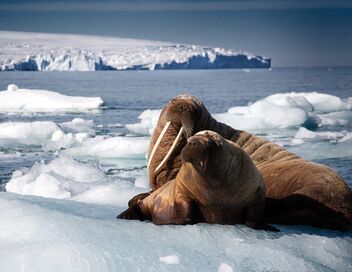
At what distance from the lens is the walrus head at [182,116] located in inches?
181

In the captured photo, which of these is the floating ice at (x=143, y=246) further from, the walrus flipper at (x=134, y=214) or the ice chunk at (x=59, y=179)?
the ice chunk at (x=59, y=179)

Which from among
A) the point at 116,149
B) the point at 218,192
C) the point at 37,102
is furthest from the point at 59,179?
the point at 37,102

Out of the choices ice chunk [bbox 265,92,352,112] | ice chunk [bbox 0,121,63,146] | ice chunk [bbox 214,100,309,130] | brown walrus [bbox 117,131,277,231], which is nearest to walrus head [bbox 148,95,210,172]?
brown walrus [bbox 117,131,277,231]

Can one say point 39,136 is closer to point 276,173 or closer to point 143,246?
point 276,173

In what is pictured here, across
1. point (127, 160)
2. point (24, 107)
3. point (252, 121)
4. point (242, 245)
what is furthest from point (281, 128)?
point (242, 245)

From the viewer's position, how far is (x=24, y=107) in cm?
2473

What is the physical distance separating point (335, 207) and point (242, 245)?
3.43 feet

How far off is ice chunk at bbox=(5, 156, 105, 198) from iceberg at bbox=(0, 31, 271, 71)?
56.4 m

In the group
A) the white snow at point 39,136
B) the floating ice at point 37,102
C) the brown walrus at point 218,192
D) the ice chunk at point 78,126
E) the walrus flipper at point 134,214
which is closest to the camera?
the brown walrus at point 218,192

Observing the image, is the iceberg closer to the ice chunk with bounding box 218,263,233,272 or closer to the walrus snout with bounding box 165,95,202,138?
the walrus snout with bounding box 165,95,202,138

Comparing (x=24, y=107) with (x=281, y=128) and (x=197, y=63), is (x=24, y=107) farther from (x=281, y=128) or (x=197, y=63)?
(x=197, y=63)

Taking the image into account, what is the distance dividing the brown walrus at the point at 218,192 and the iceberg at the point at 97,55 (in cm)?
6176

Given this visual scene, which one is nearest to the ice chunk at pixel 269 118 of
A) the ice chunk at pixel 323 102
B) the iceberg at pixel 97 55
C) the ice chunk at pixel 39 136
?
the ice chunk at pixel 39 136

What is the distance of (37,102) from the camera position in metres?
24.1
